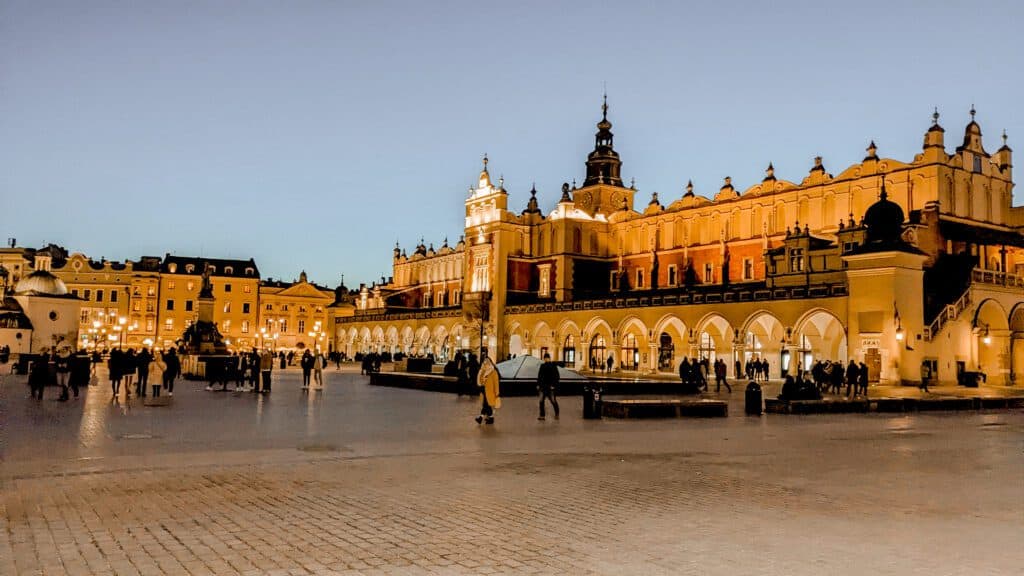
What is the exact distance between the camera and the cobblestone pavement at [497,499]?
6.17 metres

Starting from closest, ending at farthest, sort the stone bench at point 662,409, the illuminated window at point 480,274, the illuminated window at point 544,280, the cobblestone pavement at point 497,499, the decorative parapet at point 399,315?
1. the cobblestone pavement at point 497,499
2. the stone bench at point 662,409
3. the illuminated window at point 544,280
4. the illuminated window at point 480,274
5. the decorative parapet at point 399,315

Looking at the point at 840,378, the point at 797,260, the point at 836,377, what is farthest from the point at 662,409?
the point at 797,260

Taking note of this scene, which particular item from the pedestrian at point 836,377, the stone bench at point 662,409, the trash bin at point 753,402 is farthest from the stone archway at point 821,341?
the stone bench at point 662,409

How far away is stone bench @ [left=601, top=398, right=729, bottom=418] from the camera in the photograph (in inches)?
752

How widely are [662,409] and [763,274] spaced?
132ft

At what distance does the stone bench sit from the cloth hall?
1936 centimetres

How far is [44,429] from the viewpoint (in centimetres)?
1440

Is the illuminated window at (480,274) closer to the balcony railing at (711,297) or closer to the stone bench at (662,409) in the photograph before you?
the balcony railing at (711,297)

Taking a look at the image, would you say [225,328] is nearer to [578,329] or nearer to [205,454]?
[578,329]

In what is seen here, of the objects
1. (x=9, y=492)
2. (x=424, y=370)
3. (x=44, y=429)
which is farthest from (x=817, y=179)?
(x=9, y=492)

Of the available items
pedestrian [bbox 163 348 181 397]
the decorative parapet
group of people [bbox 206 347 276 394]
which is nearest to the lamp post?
the decorative parapet

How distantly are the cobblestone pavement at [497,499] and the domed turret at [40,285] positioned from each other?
51.3 meters

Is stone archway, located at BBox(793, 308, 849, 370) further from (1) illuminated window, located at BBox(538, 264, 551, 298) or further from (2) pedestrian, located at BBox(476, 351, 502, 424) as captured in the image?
(2) pedestrian, located at BBox(476, 351, 502, 424)

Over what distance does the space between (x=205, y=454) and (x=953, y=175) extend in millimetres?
47303
